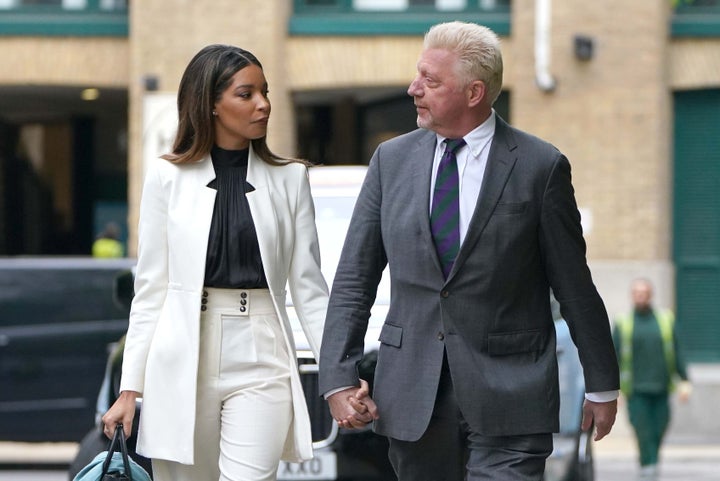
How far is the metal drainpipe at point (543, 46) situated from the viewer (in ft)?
61.9

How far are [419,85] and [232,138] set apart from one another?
0.70 metres

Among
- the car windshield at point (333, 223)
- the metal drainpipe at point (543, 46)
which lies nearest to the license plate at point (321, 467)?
the car windshield at point (333, 223)

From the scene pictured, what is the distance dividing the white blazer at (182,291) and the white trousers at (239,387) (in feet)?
0.18

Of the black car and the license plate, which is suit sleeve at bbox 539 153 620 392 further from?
the black car

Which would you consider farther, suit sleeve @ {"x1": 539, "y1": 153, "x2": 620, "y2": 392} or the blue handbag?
the blue handbag

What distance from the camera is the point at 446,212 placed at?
4.86 metres

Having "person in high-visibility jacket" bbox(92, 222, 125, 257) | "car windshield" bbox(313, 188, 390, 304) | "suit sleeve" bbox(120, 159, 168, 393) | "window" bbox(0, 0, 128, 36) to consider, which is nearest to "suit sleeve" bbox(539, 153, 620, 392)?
"suit sleeve" bbox(120, 159, 168, 393)

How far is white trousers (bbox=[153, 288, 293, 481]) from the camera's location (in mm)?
4930

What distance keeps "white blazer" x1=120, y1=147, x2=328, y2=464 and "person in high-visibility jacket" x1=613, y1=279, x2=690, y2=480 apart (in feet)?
28.4

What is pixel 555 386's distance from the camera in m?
4.86

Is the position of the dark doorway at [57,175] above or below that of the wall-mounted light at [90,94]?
below

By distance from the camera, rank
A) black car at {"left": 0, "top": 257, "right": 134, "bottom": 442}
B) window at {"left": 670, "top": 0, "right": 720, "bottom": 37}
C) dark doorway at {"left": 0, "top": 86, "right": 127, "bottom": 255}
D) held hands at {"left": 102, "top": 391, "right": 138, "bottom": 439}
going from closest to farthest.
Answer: held hands at {"left": 102, "top": 391, "right": 138, "bottom": 439}, black car at {"left": 0, "top": 257, "right": 134, "bottom": 442}, window at {"left": 670, "top": 0, "right": 720, "bottom": 37}, dark doorway at {"left": 0, "top": 86, "right": 127, "bottom": 255}

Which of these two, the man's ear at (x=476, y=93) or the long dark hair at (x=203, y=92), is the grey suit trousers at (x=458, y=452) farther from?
the long dark hair at (x=203, y=92)

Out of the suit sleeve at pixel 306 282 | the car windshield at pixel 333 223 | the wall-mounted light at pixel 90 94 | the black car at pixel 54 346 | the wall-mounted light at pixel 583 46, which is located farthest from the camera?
the wall-mounted light at pixel 90 94
